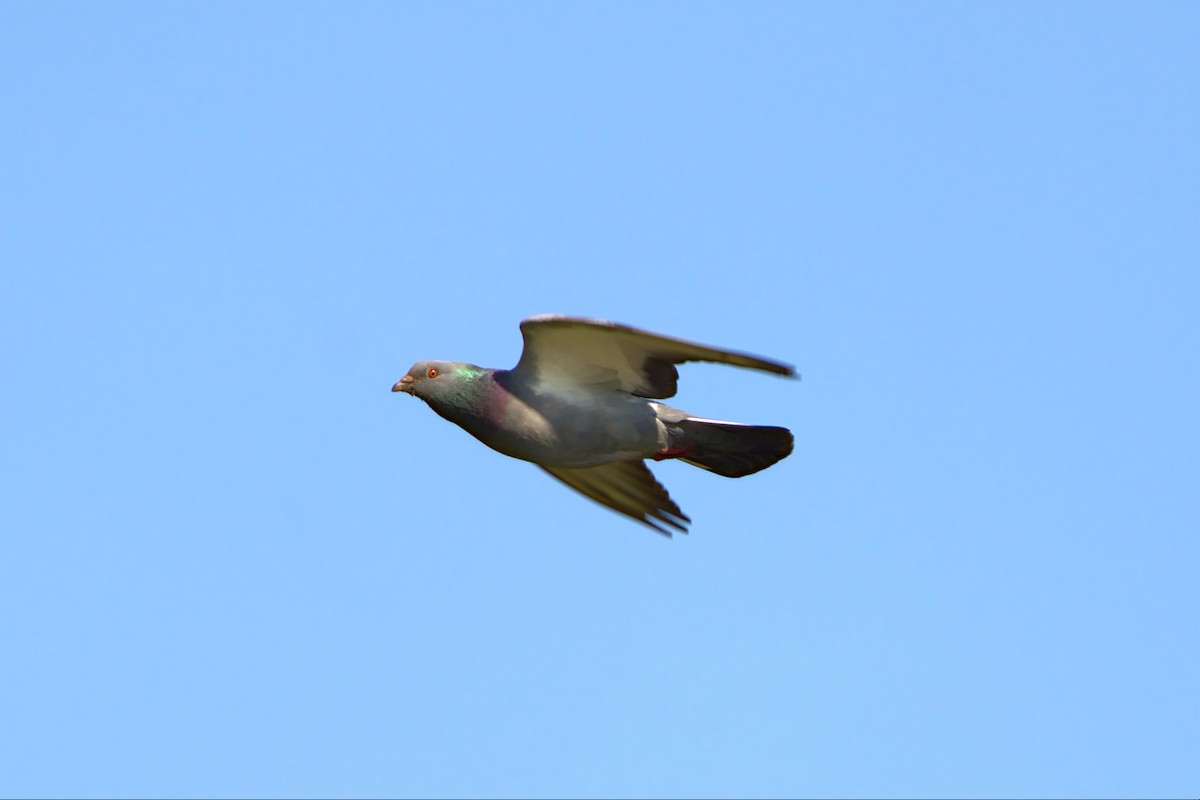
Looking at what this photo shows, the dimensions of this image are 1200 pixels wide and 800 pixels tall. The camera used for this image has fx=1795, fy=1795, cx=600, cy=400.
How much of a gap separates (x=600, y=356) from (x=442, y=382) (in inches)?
44.9

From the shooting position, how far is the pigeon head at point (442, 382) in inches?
484

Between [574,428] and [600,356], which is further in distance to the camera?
[574,428]

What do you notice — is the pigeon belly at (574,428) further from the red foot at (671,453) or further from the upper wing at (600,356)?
the red foot at (671,453)

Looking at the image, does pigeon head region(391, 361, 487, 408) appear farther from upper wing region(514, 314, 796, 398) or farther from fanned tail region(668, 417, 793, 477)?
fanned tail region(668, 417, 793, 477)

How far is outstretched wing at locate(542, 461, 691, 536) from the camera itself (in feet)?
44.7

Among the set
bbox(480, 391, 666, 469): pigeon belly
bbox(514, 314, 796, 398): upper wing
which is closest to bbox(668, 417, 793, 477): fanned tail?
bbox(480, 391, 666, 469): pigeon belly

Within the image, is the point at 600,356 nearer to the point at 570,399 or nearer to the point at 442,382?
the point at 570,399

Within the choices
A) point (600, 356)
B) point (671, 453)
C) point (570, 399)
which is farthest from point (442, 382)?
point (671, 453)

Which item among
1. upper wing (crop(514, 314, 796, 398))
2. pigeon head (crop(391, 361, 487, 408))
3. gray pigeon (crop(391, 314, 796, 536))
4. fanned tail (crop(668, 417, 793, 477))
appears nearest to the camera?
upper wing (crop(514, 314, 796, 398))

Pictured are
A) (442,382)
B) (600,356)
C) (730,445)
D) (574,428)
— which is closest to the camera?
(600,356)

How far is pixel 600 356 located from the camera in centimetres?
1209

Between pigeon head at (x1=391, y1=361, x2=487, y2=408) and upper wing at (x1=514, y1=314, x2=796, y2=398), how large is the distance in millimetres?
350

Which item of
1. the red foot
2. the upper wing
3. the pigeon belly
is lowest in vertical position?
the pigeon belly

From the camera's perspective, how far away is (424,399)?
1251 centimetres
